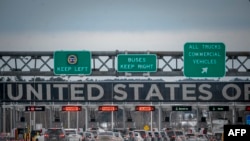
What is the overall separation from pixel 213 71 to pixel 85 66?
16.6 feet

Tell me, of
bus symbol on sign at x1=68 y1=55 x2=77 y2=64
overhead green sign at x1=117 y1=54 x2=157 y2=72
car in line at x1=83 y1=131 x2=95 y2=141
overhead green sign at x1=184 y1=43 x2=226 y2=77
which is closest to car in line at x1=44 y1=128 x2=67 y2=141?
car in line at x1=83 y1=131 x2=95 y2=141

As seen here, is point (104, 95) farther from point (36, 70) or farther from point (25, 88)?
point (36, 70)

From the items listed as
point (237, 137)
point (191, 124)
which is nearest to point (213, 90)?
point (191, 124)

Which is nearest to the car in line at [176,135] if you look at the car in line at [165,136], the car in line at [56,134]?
the car in line at [165,136]

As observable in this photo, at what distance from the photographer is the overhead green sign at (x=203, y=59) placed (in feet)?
75.5

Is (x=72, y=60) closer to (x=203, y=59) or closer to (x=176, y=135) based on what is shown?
(x=203, y=59)

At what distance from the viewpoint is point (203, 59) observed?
75.6 ft

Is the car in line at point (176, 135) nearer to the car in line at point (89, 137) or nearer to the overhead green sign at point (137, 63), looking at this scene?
the car in line at point (89, 137)

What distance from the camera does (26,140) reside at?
31906 mm

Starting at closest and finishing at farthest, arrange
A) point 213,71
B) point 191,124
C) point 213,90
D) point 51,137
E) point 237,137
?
point 237,137, point 213,71, point 51,137, point 213,90, point 191,124

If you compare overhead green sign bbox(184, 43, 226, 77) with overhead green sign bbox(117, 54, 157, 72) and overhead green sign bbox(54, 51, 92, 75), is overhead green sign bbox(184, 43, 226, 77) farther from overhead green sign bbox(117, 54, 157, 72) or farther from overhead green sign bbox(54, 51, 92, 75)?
overhead green sign bbox(54, 51, 92, 75)

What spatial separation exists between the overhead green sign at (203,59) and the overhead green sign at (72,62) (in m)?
3.92

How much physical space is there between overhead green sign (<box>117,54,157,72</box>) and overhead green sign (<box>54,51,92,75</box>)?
1279 mm

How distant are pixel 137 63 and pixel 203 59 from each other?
260cm
